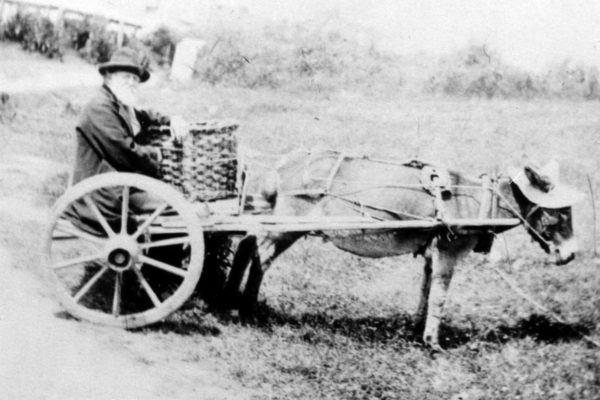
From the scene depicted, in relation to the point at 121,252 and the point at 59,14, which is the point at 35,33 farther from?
the point at 121,252

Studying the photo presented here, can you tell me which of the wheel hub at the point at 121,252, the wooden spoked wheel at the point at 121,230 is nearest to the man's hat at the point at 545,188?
the wooden spoked wheel at the point at 121,230

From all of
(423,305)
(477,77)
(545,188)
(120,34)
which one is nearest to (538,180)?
(545,188)

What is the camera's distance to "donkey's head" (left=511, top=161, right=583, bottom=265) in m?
4.67

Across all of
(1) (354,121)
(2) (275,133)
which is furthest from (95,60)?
(1) (354,121)

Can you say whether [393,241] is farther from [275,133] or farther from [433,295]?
[275,133]

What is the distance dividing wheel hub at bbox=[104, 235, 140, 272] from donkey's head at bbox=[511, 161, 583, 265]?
10.3ft

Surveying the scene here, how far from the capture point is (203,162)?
411 centimetres

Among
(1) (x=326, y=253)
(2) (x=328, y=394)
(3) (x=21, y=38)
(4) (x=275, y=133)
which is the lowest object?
(2) (x=328, y=394)

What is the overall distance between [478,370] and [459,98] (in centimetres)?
306

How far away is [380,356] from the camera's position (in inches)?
174

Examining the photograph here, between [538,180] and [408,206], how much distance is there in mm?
1086

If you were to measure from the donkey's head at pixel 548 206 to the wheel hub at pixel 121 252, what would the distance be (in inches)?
123

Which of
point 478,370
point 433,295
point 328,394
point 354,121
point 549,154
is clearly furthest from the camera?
point 354,121

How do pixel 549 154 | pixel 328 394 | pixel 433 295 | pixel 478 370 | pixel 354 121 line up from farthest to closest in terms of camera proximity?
1. pixel 354 121
2. pixel 549 154
3. pixel 433 295
4. pixel 478 370
5. pixel 328 394
